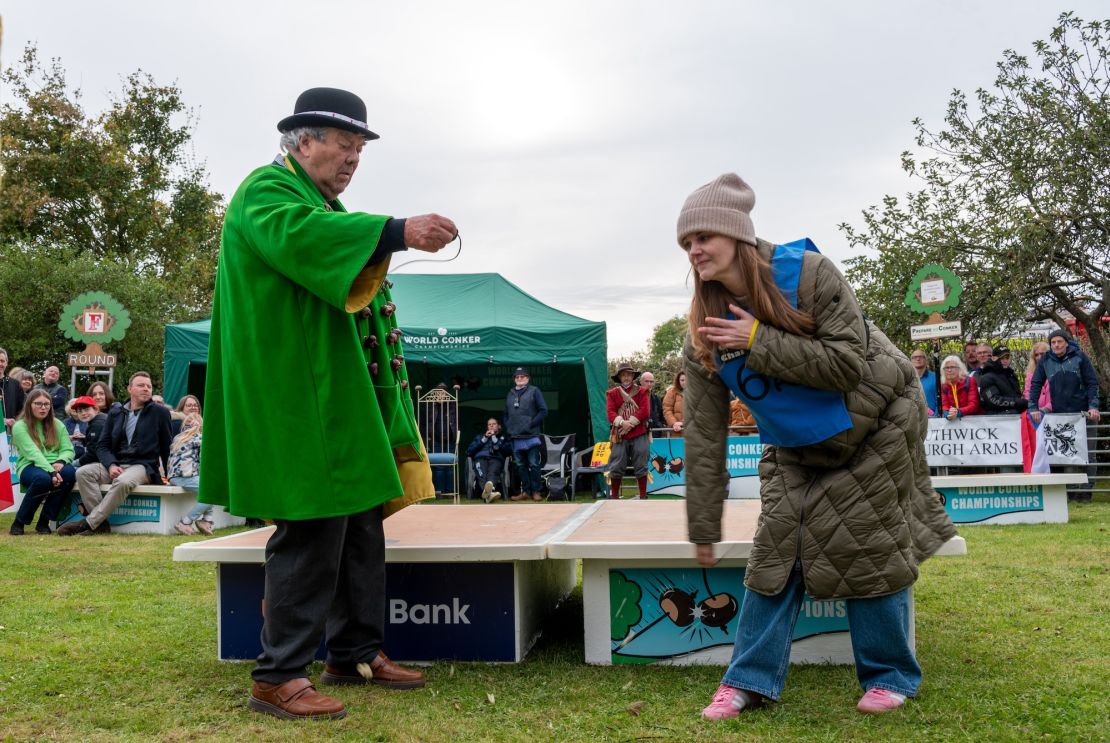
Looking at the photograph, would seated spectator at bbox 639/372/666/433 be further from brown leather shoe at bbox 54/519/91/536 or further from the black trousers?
the black trousers

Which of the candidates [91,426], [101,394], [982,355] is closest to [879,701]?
[982,355]

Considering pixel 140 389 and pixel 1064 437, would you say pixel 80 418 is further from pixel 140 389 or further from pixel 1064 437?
pixel 1064 437

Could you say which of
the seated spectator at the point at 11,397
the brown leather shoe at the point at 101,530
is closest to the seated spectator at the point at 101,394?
the seated spectator at the point at 11,397

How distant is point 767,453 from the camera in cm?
303

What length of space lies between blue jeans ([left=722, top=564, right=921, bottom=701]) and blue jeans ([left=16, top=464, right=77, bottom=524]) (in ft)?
26.9

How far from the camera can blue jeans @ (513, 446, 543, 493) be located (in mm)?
13539

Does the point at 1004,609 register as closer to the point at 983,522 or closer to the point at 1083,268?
the point at 983,522

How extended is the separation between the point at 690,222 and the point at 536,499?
10.9 m

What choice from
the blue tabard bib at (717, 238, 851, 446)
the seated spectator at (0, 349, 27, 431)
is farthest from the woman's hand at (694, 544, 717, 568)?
the seated spectator at (0, 349, 27, 431)

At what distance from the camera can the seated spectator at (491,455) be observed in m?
13.8

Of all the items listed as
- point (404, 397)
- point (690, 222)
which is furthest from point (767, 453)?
point (404, 397)

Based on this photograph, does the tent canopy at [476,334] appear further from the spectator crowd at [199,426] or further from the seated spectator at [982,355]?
the seated spectator at [982,355]

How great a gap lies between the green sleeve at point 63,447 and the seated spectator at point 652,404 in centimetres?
664

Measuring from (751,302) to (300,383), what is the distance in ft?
4.43
